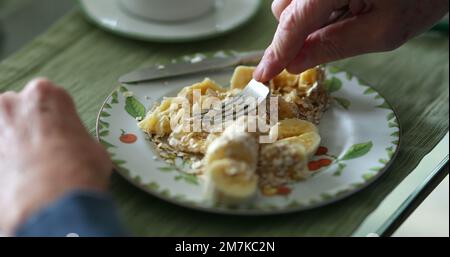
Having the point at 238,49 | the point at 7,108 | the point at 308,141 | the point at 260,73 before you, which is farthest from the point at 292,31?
the point at 7,108

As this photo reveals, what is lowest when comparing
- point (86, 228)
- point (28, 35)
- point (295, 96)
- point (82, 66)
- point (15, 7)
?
point (86, 228)

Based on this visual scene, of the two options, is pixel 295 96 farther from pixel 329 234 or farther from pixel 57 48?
pixel 57 48

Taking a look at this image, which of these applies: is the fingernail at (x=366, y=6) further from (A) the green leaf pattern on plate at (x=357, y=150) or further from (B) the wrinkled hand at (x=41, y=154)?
(B) the wrinkled hand at (x=41, y=154)

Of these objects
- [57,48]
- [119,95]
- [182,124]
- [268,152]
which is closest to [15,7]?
[57,48]

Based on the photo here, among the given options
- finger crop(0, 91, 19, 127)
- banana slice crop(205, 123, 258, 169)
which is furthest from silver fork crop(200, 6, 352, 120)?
finger crop(0, 91, 19, 127)

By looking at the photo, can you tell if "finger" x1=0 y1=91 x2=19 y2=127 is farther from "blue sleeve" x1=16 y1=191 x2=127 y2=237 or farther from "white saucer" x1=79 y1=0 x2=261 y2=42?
"white saucer" x1=79 y1=0 x2=261 y2=42

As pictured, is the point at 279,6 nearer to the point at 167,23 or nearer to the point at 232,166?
the point at 167,23
